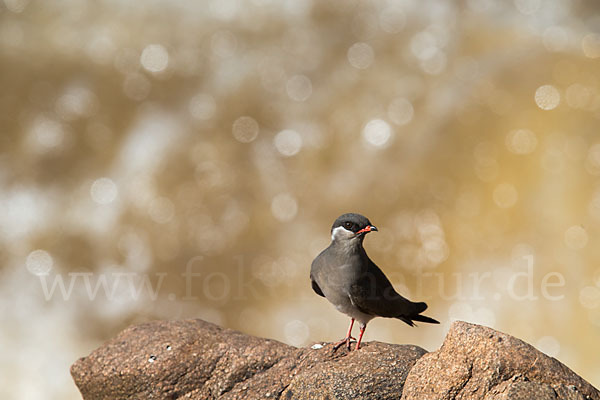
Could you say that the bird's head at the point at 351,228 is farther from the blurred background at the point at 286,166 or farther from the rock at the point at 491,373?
the blurred background at the point at 286,166

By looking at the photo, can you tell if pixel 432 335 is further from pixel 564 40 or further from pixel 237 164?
pixel 564 40

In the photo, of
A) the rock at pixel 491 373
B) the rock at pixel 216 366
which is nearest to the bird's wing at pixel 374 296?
the rock at pixel 216 366

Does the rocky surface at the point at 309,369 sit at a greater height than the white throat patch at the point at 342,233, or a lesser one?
lesser

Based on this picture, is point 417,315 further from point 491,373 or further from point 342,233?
point 491,373

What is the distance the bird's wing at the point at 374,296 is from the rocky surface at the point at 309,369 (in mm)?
343

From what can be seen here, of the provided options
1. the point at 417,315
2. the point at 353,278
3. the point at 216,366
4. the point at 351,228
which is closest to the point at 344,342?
the point at 353,278

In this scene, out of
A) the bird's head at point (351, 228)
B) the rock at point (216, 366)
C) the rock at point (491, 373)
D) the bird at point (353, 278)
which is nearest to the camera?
the rock at point (491, 373)

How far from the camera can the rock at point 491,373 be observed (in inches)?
203

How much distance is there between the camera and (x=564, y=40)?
1290 centimetres

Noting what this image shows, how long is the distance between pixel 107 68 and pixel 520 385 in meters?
11.4

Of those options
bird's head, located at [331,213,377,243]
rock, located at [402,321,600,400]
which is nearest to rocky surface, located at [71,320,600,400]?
rock, located at [402,321,600,400]

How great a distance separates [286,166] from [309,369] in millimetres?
7080

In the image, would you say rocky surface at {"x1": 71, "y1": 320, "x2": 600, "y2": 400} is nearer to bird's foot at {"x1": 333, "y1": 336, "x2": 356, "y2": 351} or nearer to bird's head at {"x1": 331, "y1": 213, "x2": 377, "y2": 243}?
bird's foot at {"x1": 333, "y1": 336, "x2": 356, "y2": 351}

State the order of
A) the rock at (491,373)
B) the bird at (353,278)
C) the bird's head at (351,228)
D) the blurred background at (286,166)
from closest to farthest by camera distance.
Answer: the rock at (491,373) → the bird's head at (351,228) → the bird at (353,278) → the blurred background at (286,166)
